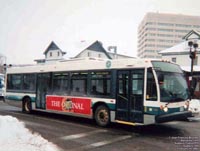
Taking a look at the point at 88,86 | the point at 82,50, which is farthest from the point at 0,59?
the point at 88,86

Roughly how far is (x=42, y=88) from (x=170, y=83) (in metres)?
7.26

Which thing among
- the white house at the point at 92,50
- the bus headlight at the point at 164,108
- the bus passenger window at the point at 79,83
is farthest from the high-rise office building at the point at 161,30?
the bus headlight at the point at 164,108

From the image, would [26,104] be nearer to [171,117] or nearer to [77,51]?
[171,117]

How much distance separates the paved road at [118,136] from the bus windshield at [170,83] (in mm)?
1340

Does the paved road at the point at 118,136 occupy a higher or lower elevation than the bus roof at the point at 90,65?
lower

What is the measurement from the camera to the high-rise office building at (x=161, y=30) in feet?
482

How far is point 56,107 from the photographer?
44.9 ft

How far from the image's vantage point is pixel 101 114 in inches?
455

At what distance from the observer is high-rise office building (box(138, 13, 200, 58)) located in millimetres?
147000

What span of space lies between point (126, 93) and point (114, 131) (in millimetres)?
1489

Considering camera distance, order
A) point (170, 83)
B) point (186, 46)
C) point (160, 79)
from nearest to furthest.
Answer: point (160, 79) < point (170, 83) < point (186, 46)

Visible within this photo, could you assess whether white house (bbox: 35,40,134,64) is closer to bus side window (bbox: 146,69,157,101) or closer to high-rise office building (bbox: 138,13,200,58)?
bus side window (bbox: 146,69,157,101)

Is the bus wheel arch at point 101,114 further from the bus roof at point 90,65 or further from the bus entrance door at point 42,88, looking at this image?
the bus entrance door at point 42,88

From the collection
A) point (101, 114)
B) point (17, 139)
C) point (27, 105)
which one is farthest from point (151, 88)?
point (27, 105)
